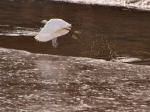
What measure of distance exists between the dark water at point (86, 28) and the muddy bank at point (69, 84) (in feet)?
3.91

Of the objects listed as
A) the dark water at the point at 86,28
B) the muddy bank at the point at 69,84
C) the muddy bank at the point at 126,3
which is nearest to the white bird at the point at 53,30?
the dark water at the point at 86,28

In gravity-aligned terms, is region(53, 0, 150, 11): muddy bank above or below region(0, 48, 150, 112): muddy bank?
above

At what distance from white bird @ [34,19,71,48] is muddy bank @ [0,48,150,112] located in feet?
2.92

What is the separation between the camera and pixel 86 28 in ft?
59.7

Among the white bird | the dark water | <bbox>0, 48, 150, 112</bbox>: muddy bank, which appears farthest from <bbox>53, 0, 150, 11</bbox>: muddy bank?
<bbox>0, 48, 150, 112</bbox>: muddy bank

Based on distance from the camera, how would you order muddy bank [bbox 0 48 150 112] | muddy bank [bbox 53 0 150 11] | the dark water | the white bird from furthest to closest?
muddy bank [bbox 53 0 150 11]
the dark water
the white bird
muddy bank [bbox 0 48 150 112]

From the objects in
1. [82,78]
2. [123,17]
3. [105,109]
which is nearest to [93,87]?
[82,78]

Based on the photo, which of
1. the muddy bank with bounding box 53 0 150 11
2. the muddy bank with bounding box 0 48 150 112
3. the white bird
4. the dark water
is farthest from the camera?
the muddy bank with bounding box 53 0 150 11

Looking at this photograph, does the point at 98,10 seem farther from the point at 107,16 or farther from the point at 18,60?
the point at 18,60

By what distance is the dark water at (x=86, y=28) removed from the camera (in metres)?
14.4

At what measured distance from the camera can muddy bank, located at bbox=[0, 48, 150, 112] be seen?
935 cm

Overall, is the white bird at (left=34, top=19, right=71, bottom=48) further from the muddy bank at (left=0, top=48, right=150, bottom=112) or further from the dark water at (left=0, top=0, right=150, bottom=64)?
the muddy bank at (left=0, top=48, right=150, bottom=112)

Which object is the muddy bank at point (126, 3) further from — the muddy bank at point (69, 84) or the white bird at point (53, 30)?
the muddy bank at point (69, 84)

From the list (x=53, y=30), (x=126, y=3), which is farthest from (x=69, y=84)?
(x=126, y=3)
